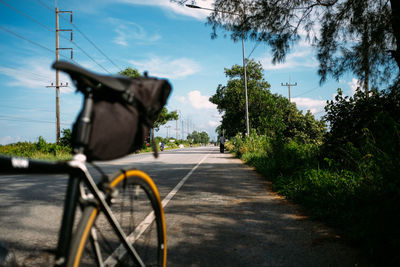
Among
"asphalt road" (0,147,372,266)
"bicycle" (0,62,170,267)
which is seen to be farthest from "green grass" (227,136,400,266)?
Result: "bicycle" (0,62,170,267)

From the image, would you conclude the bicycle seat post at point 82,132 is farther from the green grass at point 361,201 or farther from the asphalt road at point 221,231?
the green grass at point 361,201

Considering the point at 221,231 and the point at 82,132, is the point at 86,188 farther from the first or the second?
the point at 221,231

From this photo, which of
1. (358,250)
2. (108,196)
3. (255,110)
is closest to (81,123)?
(108,196)

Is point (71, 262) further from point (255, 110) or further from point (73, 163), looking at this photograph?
point (255, 110)

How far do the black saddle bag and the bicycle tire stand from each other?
0.70 feet

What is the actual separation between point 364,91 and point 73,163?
701 cm

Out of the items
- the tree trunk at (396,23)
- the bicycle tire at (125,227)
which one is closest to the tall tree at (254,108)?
the tree trunk at (396,23)

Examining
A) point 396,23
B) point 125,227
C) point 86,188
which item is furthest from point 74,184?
point 396,23

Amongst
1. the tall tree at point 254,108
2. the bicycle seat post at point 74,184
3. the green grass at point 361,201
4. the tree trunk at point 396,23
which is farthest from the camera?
the tall tree at point 254,108

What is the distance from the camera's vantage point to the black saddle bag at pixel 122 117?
1344mm

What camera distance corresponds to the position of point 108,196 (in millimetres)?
1490

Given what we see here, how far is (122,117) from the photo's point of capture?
1.45 metres

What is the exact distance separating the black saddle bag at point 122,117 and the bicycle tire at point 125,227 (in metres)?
0.21

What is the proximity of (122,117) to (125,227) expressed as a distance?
3.88 ft
